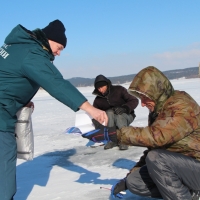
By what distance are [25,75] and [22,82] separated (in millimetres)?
87

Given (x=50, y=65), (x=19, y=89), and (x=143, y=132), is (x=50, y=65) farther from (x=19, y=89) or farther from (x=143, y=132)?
(x=143, y=132)

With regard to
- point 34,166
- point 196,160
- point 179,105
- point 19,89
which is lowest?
point 34,166

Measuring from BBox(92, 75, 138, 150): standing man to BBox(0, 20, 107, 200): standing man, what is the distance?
9.72ft

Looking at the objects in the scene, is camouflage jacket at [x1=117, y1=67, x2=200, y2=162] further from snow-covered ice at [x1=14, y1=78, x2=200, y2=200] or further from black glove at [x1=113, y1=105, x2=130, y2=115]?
black glove at [x1=113, y1=105, x2=130, y2=115]

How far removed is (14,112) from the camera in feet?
9.07

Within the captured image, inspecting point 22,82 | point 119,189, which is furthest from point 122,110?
point 22,82

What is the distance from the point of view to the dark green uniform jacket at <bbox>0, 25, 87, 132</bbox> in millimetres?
2473

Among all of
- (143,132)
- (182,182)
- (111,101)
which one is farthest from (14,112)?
(111,101)

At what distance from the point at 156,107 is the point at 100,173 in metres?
1.76

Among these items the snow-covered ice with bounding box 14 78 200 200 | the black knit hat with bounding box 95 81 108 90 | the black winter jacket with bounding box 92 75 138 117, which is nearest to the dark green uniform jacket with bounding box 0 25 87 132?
the snow-covered ice with bounding box 14 78 200 200

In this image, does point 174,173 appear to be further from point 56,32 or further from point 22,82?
point 56,32

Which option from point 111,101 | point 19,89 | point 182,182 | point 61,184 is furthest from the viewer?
point 111,101

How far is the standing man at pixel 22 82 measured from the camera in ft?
8.12

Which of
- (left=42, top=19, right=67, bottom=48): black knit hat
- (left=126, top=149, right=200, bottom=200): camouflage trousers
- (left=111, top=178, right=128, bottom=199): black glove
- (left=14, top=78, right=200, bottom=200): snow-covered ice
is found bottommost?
(left=14, top=78, right=200, bottom=200): snow-covered ice
